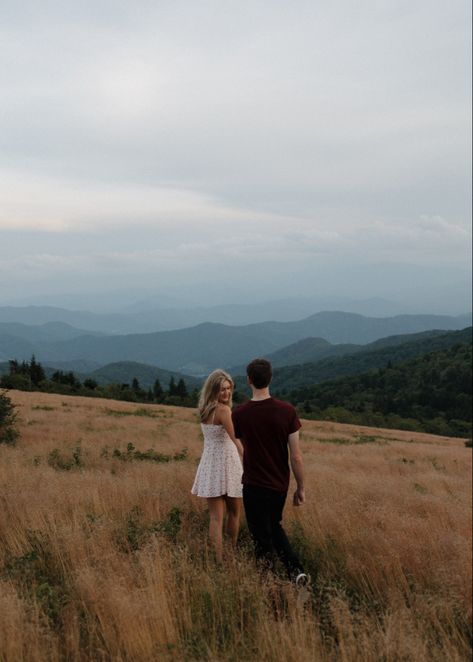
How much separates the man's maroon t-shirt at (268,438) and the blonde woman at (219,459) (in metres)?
0.41

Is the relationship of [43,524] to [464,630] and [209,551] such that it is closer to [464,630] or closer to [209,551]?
[209,551]

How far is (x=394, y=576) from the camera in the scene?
505cm

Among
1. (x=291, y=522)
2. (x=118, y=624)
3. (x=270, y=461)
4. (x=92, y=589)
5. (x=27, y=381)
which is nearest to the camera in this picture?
(x=118, y=624)

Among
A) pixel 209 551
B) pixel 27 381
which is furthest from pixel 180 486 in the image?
pixel 27 381

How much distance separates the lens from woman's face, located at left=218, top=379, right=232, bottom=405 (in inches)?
215

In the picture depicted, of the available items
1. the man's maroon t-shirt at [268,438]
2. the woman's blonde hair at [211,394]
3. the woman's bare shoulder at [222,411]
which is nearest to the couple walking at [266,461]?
the man's maroon t-shirt at [268,438]

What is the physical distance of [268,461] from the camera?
4.96 metres

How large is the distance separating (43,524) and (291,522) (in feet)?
9.57

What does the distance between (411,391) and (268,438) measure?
132981mm

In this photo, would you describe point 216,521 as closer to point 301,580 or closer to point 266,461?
point 266,461

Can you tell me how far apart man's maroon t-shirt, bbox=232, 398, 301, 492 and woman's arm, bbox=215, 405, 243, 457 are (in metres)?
0.23

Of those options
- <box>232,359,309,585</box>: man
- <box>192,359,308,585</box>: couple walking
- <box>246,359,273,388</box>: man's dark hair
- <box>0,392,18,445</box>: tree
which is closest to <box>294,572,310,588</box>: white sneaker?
<box>192,359,308,585</box>: couple walking

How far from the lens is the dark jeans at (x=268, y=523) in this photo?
4949mm

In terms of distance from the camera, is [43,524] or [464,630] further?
[43,524]
